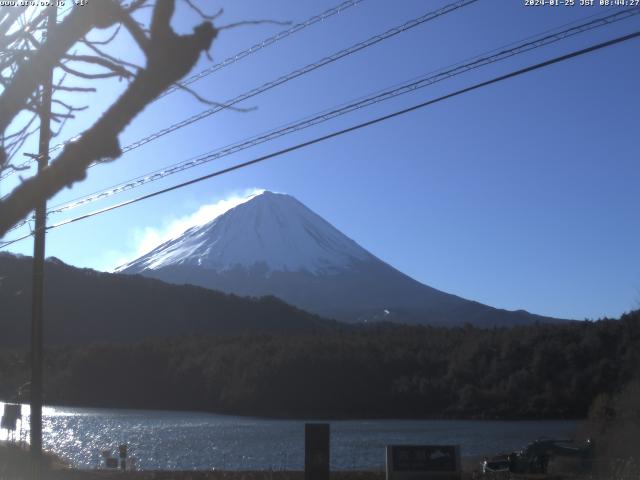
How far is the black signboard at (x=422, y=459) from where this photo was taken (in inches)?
545

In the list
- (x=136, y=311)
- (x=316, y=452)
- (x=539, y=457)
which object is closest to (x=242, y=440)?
(x=539, y=457)

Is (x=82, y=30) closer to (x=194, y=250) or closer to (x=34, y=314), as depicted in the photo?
(x=34, y=314)

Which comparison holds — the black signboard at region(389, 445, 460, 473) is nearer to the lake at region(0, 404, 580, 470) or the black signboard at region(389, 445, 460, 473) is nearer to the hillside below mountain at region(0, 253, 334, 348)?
the lake at region(0, 404, 580, 470)

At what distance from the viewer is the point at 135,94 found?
2453 millimetres

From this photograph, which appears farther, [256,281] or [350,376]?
[256,281]

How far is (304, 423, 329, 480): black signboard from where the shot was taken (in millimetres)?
13562

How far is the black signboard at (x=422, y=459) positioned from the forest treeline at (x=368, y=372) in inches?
1287

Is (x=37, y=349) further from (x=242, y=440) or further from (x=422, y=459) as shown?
(x=242, y=440)

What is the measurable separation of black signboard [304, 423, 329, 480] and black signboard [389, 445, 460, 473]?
3.45 feet

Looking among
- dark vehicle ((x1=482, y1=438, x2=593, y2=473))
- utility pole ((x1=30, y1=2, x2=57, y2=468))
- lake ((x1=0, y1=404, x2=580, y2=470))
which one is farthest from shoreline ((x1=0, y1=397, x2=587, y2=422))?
utility pole ((x1=30, y1=2, x2=57, y2=468))

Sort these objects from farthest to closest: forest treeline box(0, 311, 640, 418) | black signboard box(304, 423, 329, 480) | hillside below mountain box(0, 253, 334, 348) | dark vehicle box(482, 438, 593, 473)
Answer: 1. hillside below mountain box(0, 253, 334, 348)
2. forest treeline box(0, 311, 640, 418)
3. dark vehicle box(482, 438, 593, 473)
4. black signboard box(304, 423, 329, 480)

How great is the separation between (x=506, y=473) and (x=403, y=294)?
473 ft

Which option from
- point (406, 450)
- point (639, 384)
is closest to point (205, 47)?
point (406, 450)

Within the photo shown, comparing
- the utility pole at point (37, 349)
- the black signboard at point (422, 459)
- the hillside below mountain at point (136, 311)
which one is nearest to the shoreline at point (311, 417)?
the hillside below mountain at point (136, 311)
